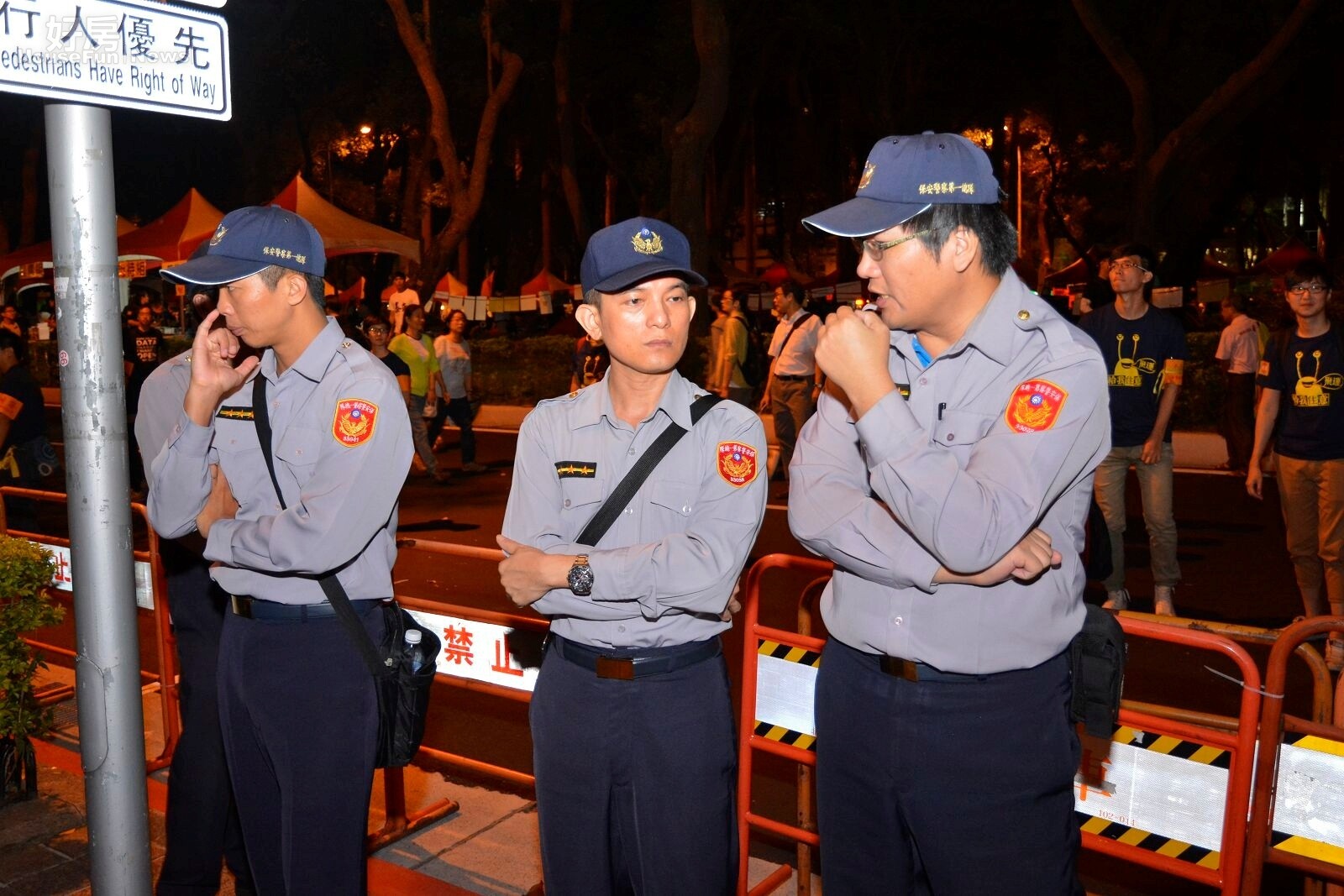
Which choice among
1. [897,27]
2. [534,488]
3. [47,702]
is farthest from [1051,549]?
[897,27]

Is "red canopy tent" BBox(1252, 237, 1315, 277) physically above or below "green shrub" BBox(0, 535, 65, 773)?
above

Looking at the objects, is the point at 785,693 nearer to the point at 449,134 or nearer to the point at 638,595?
the point at 638,595

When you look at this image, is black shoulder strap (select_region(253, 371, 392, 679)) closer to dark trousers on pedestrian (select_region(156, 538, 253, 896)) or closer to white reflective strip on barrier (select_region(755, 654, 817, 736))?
dark trousers on pedestrian (select_region(156, 538, 253, 896))

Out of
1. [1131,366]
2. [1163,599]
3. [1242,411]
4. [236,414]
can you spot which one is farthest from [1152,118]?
[236,414]

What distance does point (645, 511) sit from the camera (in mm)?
3027

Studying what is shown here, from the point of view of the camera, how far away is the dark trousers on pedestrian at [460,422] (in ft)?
49.1

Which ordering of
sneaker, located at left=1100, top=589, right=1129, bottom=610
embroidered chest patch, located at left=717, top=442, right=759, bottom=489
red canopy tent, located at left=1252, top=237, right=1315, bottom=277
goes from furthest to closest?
red canopy tent, located at left=1252, top=237, right=1315, bottom=277, sneaker, located at left=1100, top=589, right=1129, bottom=610, embroidered chest patch, located at left=717, top=442, right=759, bottom=489

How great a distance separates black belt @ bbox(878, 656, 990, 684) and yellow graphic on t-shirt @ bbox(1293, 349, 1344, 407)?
5.18 meters

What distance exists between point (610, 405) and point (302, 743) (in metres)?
1.17

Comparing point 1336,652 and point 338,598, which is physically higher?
point 338,598

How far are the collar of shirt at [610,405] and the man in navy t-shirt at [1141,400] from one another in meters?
4.96

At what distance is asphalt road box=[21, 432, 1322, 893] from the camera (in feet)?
19.0

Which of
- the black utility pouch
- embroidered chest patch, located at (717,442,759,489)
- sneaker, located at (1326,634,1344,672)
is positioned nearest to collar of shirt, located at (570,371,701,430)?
embroidered chest patch, located at (717,442,759,489)

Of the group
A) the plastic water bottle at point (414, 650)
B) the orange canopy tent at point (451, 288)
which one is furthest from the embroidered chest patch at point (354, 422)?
the orange canopy tent at point (451, 288)
